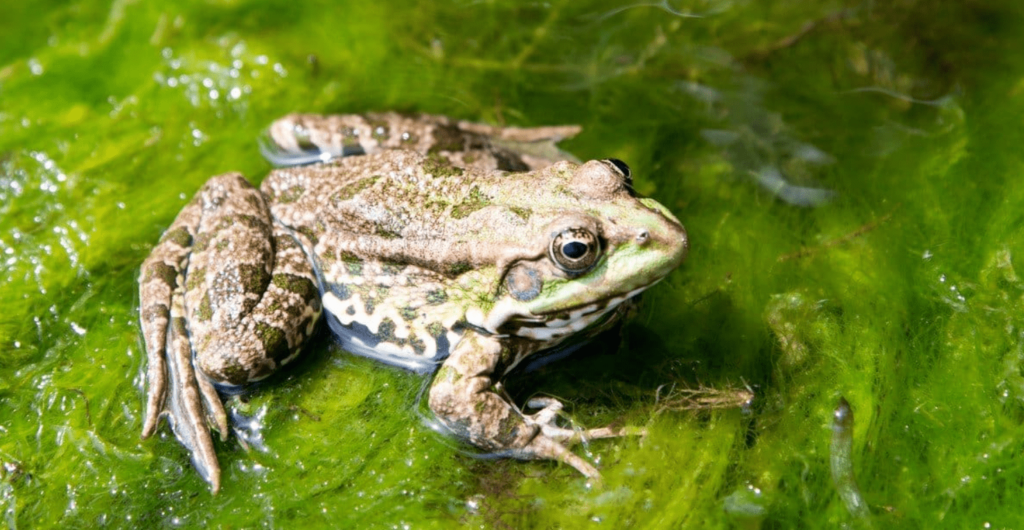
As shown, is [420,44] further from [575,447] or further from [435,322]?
[575,447]

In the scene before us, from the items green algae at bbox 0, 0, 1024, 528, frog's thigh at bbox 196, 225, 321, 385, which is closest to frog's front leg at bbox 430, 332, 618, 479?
green algae at bbox 0, 0, 1024, 528

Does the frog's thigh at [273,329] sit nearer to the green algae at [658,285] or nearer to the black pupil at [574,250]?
the green algae at [658,285]

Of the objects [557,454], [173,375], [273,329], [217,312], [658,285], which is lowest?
[557,454]

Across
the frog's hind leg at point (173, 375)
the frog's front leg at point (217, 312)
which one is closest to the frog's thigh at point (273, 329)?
the frog's front leg at point (217, 312)

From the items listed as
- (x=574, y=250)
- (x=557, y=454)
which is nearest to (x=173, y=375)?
(x=557, y=454)

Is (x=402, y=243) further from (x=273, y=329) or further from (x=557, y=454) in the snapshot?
(x=557, y=454)

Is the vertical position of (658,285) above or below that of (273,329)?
below

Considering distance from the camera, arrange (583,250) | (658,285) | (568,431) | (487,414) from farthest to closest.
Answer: (658,285)
(568,431)
(487,414)
(583,250)
